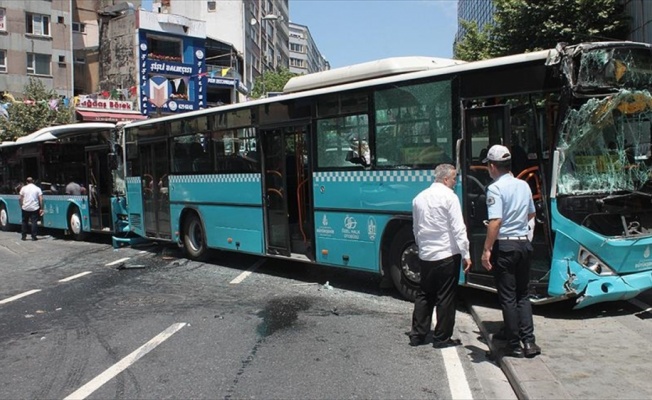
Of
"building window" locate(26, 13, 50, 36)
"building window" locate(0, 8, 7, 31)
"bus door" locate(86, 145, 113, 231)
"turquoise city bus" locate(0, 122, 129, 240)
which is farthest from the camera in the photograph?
"building window" locate(26, 13, 50, 36)

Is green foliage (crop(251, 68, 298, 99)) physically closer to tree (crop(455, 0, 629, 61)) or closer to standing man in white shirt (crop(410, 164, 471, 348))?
tree (crop(455, 0, 629, 61))


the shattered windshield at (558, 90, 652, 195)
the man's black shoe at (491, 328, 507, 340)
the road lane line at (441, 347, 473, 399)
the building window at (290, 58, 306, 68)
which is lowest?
the road lane line at (441, 347, 473, 399)

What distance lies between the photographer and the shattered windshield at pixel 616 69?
233 inches

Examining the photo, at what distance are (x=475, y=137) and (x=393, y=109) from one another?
1.29m

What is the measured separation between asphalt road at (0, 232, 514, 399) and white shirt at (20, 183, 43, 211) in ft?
21.4

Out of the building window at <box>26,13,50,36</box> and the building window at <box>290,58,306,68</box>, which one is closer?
the building window at <box>26,13,50,36</box>

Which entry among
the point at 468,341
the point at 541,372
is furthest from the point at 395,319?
the point at 541,372

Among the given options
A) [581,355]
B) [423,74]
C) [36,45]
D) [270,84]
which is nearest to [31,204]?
[423,74]

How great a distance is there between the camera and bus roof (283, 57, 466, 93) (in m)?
7.86

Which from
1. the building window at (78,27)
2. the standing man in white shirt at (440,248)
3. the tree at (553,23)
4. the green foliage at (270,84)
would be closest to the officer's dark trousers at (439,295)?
the standing man in white shirt at (440,248)

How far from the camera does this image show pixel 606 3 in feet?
52.9

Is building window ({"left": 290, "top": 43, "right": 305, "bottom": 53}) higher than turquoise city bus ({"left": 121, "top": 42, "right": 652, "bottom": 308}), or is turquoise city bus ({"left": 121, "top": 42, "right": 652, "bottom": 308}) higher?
building window ({"left": 290, "top": 43, "right": 305, "bottom": 53})

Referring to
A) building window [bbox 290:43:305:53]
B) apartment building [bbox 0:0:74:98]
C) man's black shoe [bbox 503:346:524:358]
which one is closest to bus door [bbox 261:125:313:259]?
man's black shoe [bbox 503:346:524:358]

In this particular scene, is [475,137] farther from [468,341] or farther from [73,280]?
[73,280]
